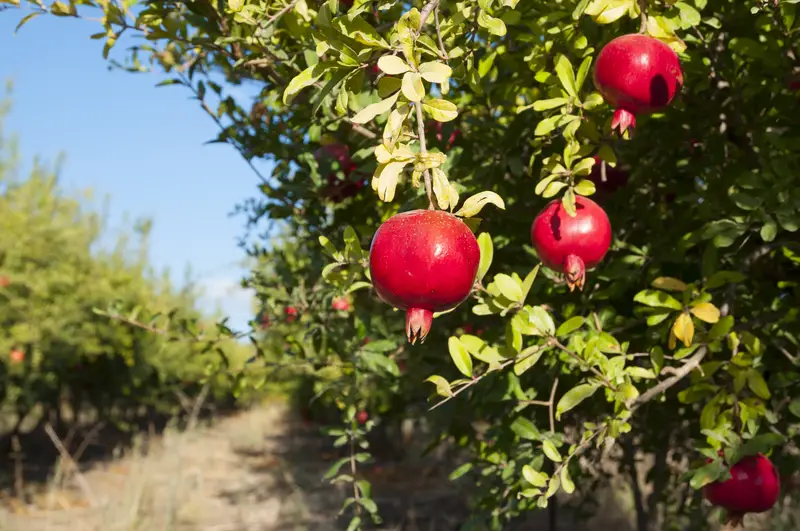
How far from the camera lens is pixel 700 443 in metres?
1.48

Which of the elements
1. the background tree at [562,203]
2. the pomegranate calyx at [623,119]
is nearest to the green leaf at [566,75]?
the background tree at [562,203]

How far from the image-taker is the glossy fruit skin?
4.46ft

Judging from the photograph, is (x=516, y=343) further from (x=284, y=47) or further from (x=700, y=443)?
(x=284, y=47)

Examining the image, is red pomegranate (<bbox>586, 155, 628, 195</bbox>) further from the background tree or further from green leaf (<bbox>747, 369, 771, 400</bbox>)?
green leaf (<bbox>747, 369, 771, 400</bbox>)

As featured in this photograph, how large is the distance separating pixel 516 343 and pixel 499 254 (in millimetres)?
622

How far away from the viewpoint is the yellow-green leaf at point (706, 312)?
141cm

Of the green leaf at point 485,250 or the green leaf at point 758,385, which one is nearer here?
the green leaf at point 485,250

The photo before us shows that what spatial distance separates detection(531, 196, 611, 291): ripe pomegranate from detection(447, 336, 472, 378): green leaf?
273mm

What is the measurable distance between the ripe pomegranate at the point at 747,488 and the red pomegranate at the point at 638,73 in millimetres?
782

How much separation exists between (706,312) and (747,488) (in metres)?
0.37

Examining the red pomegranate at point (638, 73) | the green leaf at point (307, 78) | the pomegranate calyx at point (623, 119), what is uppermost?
the red pomegranate at point (638, 73)

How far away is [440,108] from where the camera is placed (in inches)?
33.0

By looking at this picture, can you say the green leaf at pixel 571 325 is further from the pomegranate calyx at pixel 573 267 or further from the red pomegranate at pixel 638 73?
the red pomegranate at pixel 638 73

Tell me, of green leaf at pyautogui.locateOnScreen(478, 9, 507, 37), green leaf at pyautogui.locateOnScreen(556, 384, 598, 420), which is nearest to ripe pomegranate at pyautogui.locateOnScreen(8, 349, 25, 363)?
green leaf at pyautogui.locateOnScreen(556, 384, 598, 420)
